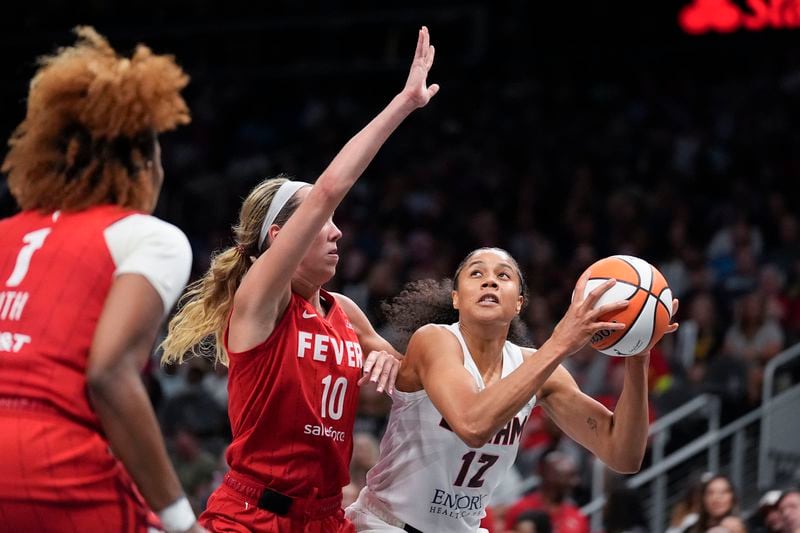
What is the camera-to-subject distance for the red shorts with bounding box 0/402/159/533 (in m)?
2.99

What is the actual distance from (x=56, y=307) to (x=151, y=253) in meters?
0.27

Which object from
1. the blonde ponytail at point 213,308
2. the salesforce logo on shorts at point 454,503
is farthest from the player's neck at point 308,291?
the salesforce logo on shorts at point 454,503

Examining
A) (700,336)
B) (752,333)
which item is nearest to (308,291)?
(752,333)

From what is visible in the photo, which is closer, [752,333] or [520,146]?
[752,333]

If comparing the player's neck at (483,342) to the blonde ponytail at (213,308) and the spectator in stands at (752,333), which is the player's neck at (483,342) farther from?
the spectator in stands at (752,333)

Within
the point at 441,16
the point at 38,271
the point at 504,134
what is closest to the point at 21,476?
the point at 38,271

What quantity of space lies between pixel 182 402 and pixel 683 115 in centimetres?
677

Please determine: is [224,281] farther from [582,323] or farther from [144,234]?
[144,234]

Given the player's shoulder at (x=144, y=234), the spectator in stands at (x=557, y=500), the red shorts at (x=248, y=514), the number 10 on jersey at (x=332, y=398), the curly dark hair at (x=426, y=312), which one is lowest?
the spectator in stands at (x=557, y=500)

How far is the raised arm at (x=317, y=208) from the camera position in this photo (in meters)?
3.79

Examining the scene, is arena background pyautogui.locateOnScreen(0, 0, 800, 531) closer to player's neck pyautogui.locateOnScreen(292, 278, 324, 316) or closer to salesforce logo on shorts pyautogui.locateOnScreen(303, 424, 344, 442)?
player's neck pyautogui.locateOnScreen(292, 278, 324, 316)

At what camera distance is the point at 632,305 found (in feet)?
14.0

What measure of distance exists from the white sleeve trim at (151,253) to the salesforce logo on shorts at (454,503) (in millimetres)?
1873

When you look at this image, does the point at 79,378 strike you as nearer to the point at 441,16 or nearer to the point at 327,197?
the point at 327,197
